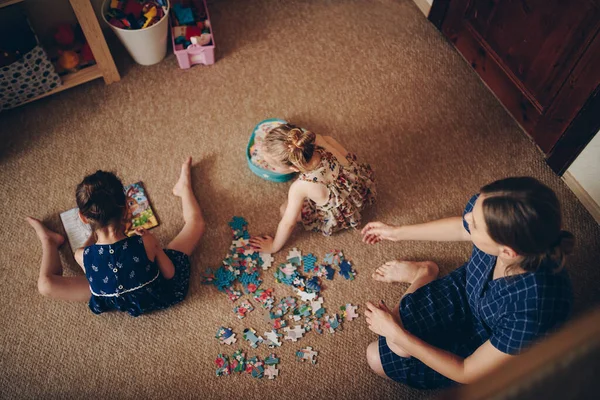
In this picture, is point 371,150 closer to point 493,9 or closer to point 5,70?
point 493,9

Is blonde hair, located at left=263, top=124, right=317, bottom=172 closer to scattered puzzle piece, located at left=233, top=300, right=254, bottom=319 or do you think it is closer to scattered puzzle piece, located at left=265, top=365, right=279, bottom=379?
scattered puzzle piece, located at left=233, top=300, right=254, bottom=319

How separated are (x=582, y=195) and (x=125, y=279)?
6.24ft

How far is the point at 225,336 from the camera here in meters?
1.67

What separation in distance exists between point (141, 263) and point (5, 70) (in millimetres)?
1110

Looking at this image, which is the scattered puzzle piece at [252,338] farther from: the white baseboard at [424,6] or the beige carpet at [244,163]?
the white baseboard at [424,6]

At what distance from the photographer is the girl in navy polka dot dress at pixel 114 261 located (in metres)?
1.45

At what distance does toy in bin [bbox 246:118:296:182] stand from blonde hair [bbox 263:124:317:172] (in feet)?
1.24

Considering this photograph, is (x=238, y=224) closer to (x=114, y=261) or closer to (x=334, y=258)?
(x=334, y=258)

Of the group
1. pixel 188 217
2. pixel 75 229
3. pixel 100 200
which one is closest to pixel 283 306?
pixel 188 217

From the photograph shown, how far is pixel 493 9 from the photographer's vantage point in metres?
2.07

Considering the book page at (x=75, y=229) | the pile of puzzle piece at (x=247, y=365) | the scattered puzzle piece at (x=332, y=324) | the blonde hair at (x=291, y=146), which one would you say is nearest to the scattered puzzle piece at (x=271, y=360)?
the pile of puzzle piece at (x=247, y=365)

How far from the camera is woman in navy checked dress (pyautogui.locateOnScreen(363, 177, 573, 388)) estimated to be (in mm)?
1073

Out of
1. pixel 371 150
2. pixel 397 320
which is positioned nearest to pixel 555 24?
pixel 371 150

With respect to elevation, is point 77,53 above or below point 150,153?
above
